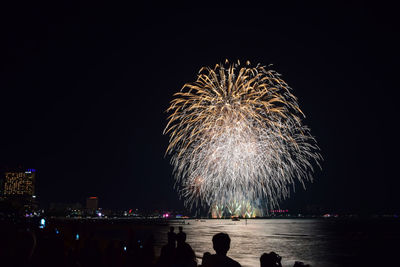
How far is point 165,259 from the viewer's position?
7383 millimetres

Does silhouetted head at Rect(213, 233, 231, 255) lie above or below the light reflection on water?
above

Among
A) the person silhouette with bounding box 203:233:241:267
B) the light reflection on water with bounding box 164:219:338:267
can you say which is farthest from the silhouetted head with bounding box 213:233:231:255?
the light reflection on water with bounding box 164:219:338:267

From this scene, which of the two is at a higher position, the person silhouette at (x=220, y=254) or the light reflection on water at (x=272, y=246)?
the person silhouette at (x=220, y=254)

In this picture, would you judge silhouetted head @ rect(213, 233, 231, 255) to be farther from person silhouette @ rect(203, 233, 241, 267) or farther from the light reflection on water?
the light reflection on water

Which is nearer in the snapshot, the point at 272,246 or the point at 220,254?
the point at 220,254

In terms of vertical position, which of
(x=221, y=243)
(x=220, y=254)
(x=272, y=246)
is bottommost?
(x=272, y=246)

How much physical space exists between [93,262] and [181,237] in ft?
18.8

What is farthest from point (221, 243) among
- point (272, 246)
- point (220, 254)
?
point (272, 246)

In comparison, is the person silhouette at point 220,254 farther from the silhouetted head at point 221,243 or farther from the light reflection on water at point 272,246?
the light reflection on water at point 272,246

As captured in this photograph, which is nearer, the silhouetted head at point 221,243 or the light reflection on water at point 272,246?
the silhouetted head at point 221,243

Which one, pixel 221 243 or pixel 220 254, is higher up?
pixel 221 243

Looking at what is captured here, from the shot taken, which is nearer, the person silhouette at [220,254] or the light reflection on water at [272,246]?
the person silhouette at [220,254]

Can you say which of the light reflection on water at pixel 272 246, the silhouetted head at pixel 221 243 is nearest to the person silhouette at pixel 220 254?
the silhouetted head at pixel 221 243

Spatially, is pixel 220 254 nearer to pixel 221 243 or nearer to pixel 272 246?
pixel 221 243
